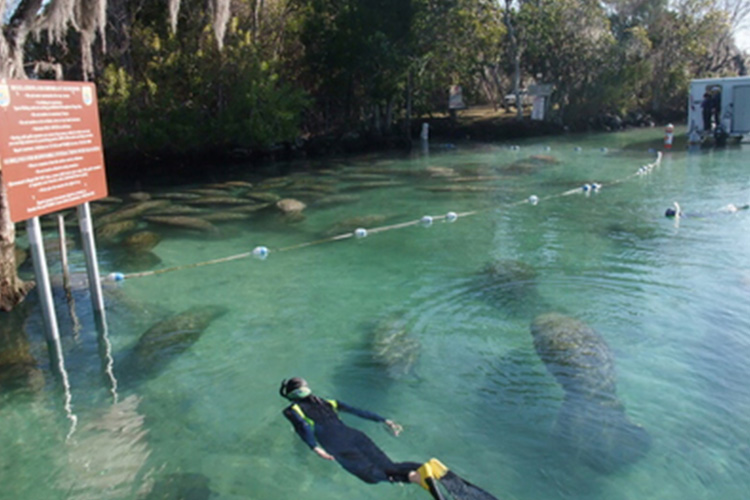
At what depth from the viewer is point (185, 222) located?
1291 centimetres

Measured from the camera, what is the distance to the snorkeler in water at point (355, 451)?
376 centimetres

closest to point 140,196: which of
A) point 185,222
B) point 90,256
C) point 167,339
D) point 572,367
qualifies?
point 185,222

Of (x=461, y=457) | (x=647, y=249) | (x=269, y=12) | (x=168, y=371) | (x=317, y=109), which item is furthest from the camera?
(x=317, y=109)

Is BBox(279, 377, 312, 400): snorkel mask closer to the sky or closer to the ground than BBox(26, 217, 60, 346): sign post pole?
closer to the ground

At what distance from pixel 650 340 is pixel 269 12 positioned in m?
20.0

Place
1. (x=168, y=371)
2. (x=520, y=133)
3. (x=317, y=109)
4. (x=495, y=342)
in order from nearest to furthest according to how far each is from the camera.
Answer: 1. (x=168, y=371)
2. (x=495, y=342)
3. (x=317, y=109)
4. (x=520, y=133)

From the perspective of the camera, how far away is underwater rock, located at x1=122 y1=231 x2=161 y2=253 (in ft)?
36.3

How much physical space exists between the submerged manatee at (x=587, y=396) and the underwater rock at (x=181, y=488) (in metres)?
2.74

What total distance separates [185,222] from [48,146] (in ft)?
22.3

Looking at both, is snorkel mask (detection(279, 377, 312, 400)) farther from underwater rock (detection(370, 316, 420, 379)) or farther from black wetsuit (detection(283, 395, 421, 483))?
underwater rock (detection(370, 316, 420, 379))

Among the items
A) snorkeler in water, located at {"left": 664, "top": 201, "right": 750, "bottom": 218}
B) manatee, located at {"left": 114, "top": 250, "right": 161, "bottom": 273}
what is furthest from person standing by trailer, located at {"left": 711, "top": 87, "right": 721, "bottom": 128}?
manatee, located at {"left": 114, "top": 250, "right": 161, "bottom": 273}

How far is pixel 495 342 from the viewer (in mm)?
6770

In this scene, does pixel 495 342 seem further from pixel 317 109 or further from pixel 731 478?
pixel 317 109

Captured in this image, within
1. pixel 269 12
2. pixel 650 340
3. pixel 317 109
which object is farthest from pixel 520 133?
pixel 650 340
